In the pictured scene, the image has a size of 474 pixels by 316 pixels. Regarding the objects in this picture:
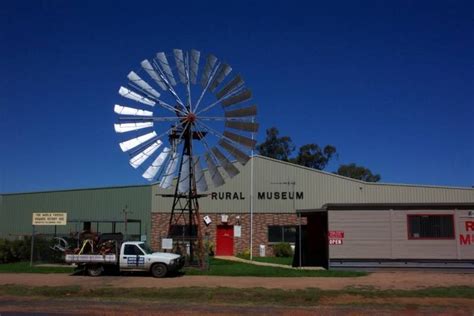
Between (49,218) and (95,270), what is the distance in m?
A: 6.95

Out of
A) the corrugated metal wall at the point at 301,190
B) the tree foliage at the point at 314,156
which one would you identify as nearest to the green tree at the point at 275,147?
the tree foliage at the point at 314,156

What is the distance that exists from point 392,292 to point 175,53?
49.1 ft

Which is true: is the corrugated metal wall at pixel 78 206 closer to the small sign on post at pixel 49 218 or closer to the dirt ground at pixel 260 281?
the small sign on post at pixel 49 218

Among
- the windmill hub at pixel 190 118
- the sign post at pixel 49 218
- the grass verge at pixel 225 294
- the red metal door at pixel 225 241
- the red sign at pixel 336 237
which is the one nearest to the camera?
the grass verge at pixel 225 294

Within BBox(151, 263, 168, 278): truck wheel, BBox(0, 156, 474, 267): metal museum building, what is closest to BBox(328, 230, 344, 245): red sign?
BBox(0, 156, 474, 267): metal museum building

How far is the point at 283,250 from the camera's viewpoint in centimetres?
3731

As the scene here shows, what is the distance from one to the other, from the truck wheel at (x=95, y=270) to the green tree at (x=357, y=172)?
64.7 m

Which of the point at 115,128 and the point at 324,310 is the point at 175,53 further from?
the point at 324,310

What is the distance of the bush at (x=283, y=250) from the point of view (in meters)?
37.2

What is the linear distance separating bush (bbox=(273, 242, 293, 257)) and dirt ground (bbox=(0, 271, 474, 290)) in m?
13.1

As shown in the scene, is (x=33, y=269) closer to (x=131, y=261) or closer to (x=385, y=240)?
(x=131, y=261)

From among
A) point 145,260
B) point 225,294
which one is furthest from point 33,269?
point 225,294

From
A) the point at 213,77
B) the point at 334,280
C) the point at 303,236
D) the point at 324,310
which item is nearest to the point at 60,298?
the point at 324,310

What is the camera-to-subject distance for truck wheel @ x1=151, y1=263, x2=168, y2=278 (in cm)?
2358
